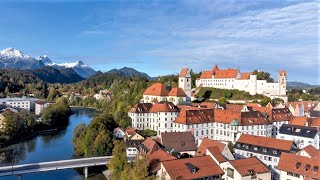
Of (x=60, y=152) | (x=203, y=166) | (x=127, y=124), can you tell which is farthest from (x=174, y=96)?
(x=203, y=166)

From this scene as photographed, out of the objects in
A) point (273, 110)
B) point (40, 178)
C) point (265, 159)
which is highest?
point (273, 110)

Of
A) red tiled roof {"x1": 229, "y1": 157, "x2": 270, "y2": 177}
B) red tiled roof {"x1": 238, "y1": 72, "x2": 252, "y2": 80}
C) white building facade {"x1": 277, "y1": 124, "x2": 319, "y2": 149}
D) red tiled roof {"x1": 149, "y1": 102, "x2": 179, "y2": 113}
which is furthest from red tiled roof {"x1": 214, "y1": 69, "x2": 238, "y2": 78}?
red tiled roof {"x1": 229, "y1": 157, "x2": 270, "y2": 177}

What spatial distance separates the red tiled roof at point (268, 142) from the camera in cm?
1854

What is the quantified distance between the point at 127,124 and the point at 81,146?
6.15 meters

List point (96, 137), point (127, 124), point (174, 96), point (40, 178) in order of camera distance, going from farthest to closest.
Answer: point (174, 96) → point (127, 124) → point (96, 137) → point (40, 178)

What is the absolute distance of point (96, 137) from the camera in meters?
23.6

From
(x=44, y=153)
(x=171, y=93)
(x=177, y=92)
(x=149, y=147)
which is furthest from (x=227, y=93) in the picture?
(x=44, y=153)

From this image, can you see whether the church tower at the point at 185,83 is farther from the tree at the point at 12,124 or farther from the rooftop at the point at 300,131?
the tree at the point at 12,124

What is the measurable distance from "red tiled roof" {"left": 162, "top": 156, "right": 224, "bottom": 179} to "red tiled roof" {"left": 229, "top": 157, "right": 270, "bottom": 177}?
32.1 inches

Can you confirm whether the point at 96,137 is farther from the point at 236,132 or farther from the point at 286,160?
the point at 286,160

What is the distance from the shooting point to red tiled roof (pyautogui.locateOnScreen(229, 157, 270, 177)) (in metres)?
15.8

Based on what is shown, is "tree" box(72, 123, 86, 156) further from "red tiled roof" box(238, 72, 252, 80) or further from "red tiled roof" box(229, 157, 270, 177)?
"red tiled roof" box(238, 72, 252, 80)

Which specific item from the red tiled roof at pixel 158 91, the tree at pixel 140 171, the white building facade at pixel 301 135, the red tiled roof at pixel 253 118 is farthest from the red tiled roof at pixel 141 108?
the tree at pixel 140 171

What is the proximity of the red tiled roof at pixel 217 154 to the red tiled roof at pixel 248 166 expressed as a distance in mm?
767
